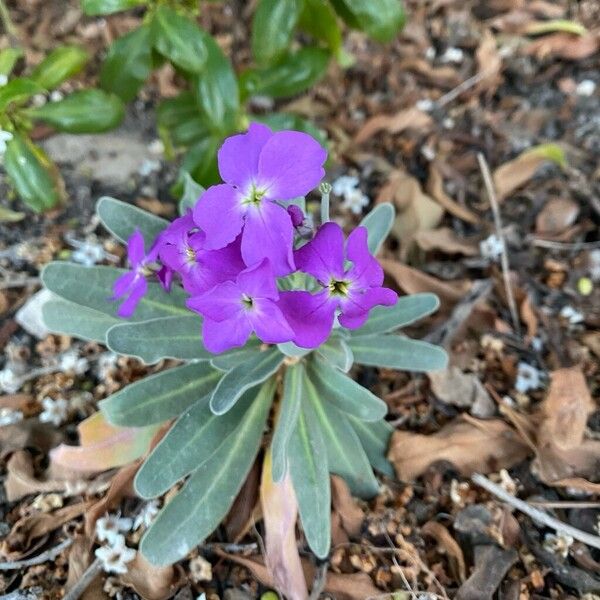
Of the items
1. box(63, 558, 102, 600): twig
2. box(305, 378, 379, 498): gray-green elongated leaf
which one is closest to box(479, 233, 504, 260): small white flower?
box(305, 378, 379, 498): gray-green elongated leaf

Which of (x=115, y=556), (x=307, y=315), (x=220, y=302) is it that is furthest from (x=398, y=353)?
(x=115, y=556)

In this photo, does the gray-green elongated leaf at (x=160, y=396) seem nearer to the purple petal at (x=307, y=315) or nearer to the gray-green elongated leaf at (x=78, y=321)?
the gray-green elongated leaf at (x=78, y=321)

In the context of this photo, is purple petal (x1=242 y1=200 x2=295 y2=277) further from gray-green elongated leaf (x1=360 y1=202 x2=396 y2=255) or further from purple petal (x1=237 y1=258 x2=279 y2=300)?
gray-green elongated leaf (x1=360 y1=202 x2=396 y2=255)

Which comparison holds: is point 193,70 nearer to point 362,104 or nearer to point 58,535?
point 362,104

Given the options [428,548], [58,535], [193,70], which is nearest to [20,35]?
[193,70]

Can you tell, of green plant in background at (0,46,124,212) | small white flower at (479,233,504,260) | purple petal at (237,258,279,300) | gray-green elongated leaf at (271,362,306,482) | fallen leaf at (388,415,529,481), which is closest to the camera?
purple petal at (237,258,279,300)

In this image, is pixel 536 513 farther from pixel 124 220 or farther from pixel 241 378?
pixel 124 220
